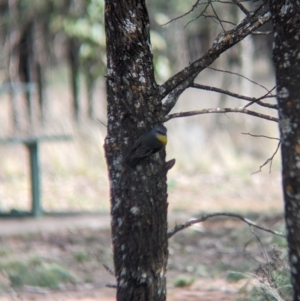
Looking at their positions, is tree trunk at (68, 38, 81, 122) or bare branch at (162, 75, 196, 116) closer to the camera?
bare branch at (162, 75, 196, 116)

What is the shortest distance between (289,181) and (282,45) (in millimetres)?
665

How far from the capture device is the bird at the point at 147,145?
3738 millimetres

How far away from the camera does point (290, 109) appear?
3.18 metres

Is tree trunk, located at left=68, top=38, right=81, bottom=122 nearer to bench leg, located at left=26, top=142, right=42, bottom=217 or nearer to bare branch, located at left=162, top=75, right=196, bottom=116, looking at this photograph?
bench leg, located at left=26, top=142, right=42, bottom=217

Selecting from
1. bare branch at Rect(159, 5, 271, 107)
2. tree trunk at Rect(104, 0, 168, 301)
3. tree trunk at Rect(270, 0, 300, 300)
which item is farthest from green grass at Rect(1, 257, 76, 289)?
tree trunk at Rect(270, 0, 300, 300)

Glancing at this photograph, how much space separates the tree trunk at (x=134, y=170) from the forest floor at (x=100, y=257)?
3.89 feet

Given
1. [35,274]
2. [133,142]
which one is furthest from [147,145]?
[35,274]

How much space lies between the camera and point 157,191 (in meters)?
3.95

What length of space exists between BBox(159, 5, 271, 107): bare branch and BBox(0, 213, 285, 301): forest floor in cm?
154

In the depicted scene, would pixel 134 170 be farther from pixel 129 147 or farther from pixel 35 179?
pixel 35 179

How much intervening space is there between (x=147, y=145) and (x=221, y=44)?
0.77 metres

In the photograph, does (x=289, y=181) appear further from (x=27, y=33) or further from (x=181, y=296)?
(x=27, y=33)

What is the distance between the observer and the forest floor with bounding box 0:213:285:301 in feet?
21.0

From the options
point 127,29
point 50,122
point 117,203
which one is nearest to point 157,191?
point 117,203
